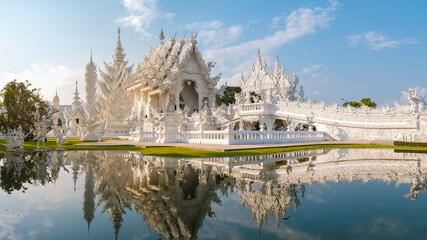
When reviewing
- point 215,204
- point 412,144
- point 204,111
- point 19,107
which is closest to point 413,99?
point 412,144

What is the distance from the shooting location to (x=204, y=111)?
828 inches

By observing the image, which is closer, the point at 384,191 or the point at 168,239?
the point at 168,239

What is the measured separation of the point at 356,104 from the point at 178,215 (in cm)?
4928

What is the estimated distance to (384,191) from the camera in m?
5.12

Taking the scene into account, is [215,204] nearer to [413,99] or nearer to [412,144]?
[412,144]

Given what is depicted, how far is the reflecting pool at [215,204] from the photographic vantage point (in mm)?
3291

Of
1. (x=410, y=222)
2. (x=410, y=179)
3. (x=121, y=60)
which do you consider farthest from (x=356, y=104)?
(x=410, y=222)

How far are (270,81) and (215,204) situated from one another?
34374 mm

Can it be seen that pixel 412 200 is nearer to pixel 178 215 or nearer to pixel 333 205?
pixel 333 205

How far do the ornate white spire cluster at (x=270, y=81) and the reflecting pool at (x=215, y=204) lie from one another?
96.7 ft

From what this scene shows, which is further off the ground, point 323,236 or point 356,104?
point 356,104

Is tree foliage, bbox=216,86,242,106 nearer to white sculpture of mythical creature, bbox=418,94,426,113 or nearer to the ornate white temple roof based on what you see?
the ornate white temple roof

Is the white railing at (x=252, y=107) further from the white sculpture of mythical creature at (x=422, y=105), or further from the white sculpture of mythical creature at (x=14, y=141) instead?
the white sculpture of mythical creature at (x=14, y=141)

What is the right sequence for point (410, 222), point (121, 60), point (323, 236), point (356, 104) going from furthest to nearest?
1. point (356, 104)
2. point (121, 60)
3. point (410, 222)
4. point (323, 236)
